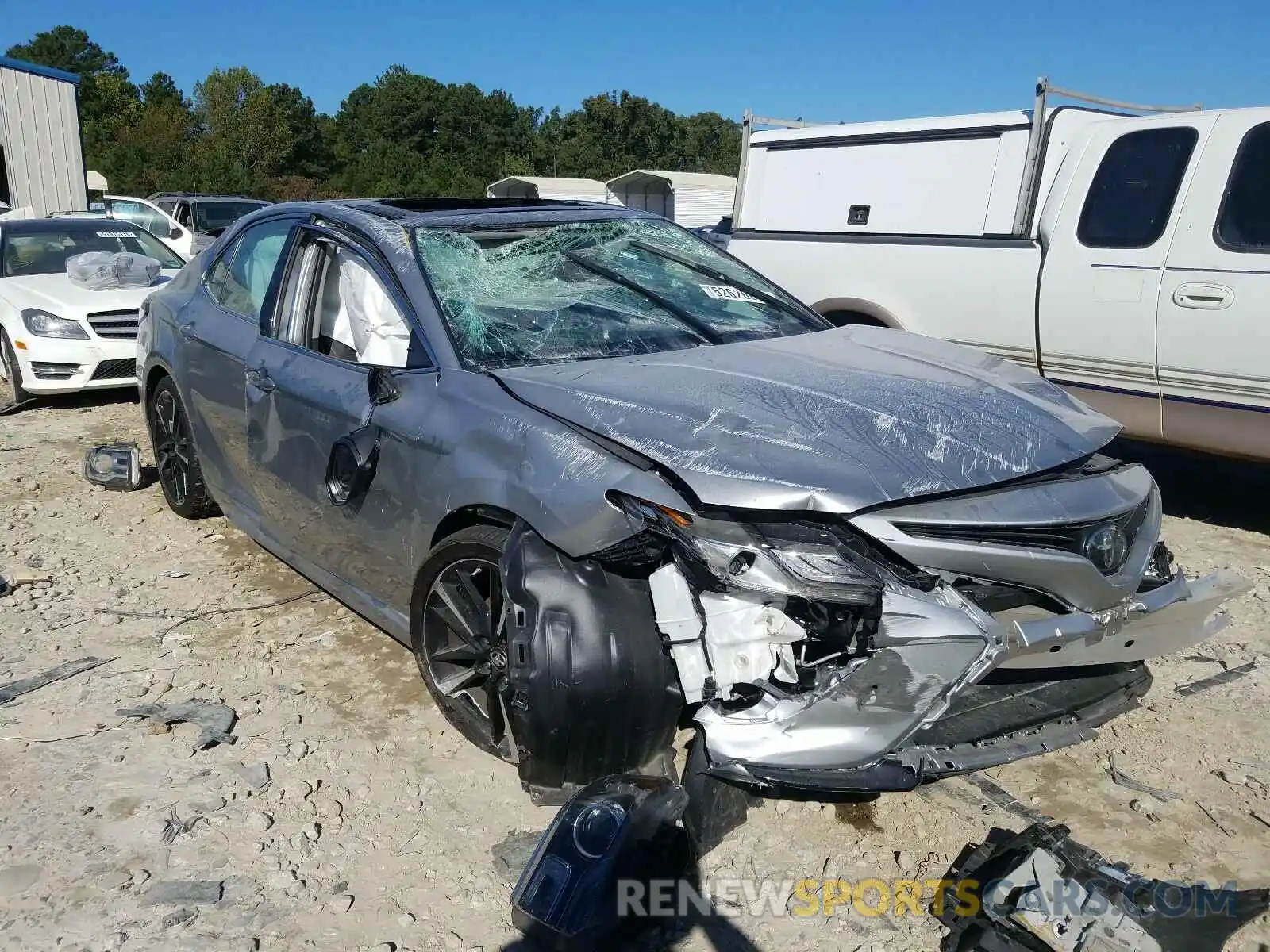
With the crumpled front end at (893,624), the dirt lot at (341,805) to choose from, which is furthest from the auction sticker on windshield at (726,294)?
the dirt lot at (341,805)

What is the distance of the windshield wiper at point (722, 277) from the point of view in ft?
13.8

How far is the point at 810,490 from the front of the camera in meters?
2.54

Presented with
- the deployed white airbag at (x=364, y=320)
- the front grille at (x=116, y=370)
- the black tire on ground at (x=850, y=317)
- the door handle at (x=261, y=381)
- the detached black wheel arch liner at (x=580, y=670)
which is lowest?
the front grille at (x=116, y=370)

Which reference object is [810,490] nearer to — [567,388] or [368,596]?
[567,388]

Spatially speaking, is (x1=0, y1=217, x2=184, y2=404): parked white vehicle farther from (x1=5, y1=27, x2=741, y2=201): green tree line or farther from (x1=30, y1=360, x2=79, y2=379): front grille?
(x1=5, y1=27, x2=741, y2=201): green tree line

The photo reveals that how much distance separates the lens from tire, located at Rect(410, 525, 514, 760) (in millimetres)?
3053

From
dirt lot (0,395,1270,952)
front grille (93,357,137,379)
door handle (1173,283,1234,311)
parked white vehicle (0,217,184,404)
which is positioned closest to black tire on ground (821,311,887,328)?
door handle (1173,283,1234,311)

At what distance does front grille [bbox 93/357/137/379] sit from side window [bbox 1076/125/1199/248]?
23.0 ft

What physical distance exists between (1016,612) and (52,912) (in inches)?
99.6

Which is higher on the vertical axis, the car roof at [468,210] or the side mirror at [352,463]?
the car roof at [468,210]

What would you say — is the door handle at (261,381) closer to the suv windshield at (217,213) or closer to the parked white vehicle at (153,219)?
the parked white vehicle at (153,219)

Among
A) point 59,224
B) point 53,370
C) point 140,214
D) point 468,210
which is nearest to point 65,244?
point 59,224

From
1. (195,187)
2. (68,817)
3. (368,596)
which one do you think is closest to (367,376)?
(368,596)

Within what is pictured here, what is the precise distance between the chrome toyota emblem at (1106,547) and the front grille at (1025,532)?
0.04ft
